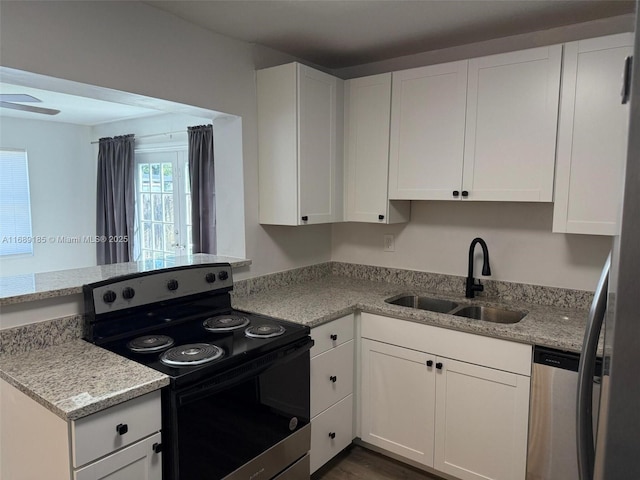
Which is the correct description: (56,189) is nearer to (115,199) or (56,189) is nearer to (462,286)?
(115,199)

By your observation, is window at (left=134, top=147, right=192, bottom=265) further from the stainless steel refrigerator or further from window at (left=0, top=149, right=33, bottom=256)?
the stainless steel refrigerator

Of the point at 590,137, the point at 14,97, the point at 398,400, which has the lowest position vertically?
the point at 398,400

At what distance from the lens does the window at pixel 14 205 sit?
4793 millimetres

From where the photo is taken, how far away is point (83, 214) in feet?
17.9

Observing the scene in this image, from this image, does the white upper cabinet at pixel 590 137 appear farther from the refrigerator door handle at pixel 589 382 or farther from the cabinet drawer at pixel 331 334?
the refrigerator door handle at pixel 589 382

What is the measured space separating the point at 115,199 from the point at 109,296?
3620 mm

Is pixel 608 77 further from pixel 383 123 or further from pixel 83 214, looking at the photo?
pixel 83 214

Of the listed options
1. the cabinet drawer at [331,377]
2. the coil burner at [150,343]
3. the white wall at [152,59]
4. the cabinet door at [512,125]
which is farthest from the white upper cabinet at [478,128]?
the coil burner at [150,343]

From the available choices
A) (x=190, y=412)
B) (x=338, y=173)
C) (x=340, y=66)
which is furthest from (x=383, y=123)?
(x=190, y=412)

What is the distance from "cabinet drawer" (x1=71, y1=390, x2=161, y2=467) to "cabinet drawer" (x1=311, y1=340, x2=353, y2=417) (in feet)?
2.96

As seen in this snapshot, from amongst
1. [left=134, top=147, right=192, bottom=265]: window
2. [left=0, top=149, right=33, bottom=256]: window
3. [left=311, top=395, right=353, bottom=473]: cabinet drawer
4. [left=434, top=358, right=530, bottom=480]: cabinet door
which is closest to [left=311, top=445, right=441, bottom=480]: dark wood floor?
[left=311, top=395, right=353, bottom=473]: cabinet drawer

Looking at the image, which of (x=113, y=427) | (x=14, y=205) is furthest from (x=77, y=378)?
(x=14, y=205)

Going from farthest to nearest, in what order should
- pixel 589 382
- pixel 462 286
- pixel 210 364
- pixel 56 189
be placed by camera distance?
pixel 56 189 < pixel 462 286 < pixel 210 364 < pixel 589 382

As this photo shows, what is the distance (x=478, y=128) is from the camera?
91.7 inches
